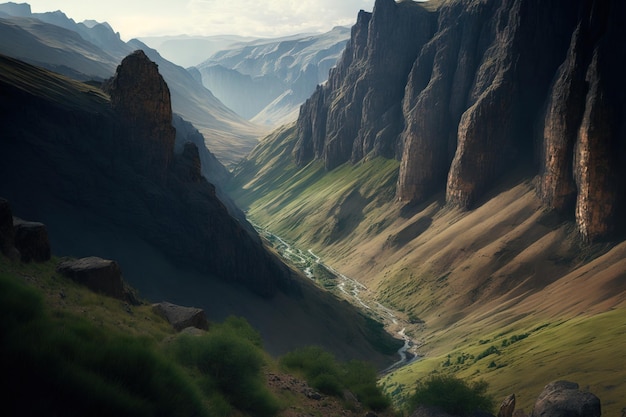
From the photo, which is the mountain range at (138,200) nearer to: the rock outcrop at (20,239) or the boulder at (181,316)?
the rock outcrop at (20,239)

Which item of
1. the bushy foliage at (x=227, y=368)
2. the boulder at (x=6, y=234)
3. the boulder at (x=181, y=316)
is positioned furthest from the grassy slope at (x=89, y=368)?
the boulder at (x=6, y=234)

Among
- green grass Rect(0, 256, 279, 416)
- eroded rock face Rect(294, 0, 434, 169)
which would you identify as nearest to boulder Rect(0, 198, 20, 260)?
green grass Rect(0, 256, 279, 416)

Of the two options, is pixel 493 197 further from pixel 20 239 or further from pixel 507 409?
pixel 20 239

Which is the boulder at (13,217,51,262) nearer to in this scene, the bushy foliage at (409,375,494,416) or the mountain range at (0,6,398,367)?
the bushy foliage at (409,375,494,416)

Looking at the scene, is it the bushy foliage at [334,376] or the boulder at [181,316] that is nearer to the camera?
the boulder at [181,316]

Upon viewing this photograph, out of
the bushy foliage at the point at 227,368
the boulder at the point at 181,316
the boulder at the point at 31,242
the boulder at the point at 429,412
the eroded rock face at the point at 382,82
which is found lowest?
the boulder at the point at 429,412

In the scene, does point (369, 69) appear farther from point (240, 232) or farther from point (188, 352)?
point (188, 352)
